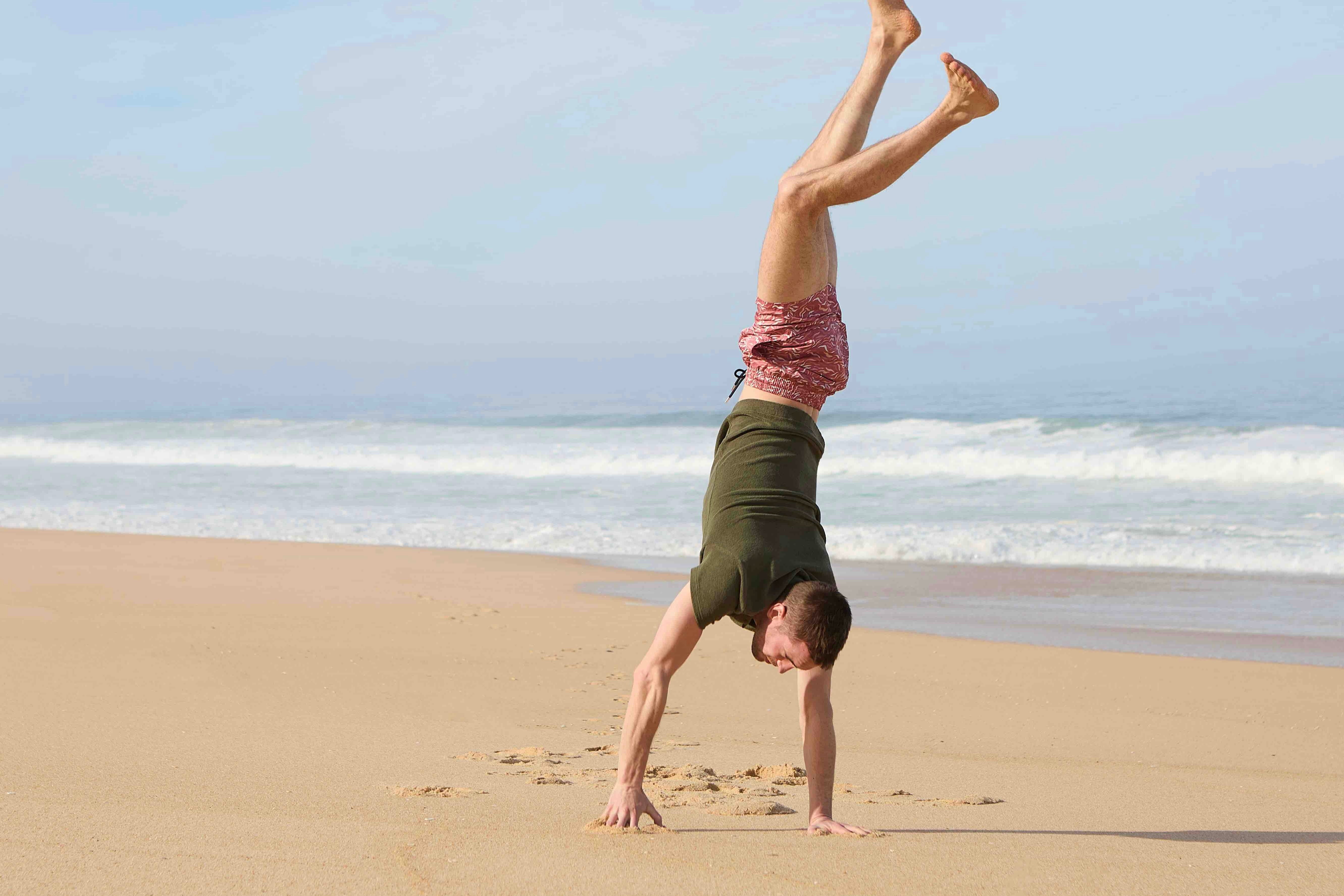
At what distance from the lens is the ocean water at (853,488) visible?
462 inches

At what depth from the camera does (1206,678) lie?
6699 millimetres

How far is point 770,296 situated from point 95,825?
2.41 meters

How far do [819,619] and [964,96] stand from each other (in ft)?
4.73

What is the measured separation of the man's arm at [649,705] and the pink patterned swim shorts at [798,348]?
2.25ft

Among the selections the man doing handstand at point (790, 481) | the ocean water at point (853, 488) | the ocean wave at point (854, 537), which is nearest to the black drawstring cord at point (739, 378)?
the man doing handstand at point (790, 481)

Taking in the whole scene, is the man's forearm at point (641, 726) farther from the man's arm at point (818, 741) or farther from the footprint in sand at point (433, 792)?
the footprint in sand at point (433, 792)

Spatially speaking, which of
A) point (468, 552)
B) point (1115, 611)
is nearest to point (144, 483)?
point (468, 552)

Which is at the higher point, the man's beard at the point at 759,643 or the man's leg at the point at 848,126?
the man's leg at the point at 848,126

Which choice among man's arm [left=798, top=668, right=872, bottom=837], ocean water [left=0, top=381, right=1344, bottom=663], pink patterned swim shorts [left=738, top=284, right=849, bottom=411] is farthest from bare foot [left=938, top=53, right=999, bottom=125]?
ocean water [left=0, top=381, right=1344, bottom=663]

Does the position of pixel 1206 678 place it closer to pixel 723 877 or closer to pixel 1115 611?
pixel 1115 611

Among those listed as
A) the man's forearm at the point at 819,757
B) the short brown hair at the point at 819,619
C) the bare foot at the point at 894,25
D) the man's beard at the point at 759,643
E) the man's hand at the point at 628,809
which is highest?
the bare foot at the point at 894,25

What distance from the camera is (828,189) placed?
127 inches

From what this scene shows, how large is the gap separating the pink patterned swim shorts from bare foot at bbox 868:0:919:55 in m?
0.76

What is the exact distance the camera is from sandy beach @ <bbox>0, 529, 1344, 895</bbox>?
3.03m
